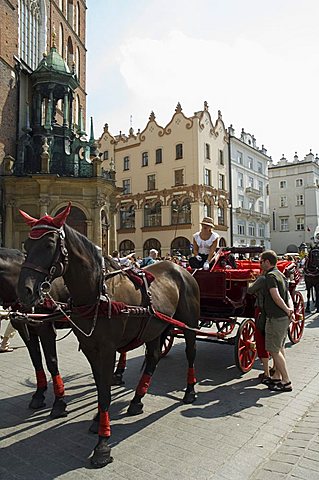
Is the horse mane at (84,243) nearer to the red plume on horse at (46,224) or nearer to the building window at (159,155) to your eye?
the red plume on horse at (46,224)

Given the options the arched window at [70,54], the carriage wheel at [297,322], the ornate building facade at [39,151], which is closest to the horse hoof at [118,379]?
the carriage wheel at [297,322]

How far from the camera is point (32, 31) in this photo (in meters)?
24.5

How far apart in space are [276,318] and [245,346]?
3.44 feet

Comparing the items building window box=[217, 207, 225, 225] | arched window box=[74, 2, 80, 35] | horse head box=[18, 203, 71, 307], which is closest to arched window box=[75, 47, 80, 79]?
arched window box=[74, 2, 80, 35]

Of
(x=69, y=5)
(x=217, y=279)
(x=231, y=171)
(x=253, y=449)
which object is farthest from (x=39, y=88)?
(x=231, y=171)

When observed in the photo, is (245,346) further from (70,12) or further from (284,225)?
(284,225)

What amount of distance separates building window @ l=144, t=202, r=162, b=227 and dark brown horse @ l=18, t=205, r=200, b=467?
116 feet

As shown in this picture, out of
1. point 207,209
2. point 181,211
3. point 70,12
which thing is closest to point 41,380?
point 70,12

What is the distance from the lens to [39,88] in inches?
853

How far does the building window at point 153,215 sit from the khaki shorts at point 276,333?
34.3 m

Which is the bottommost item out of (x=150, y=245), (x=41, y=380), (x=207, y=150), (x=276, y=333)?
(x=41, y=380)

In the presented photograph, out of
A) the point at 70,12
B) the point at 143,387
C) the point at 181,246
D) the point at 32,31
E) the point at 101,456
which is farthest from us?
the point at 181,246

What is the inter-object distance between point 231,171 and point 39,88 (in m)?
26.0

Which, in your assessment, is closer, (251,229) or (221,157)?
(221,157)
